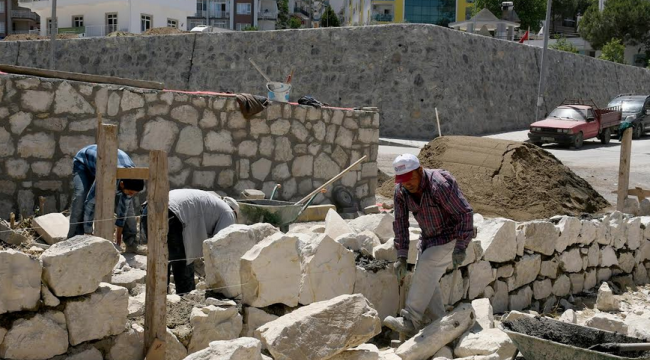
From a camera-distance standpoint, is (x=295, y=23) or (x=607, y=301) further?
(x=295, y=23)

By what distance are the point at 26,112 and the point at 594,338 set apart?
6.14 metres

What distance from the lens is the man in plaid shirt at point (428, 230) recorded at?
5.99 m

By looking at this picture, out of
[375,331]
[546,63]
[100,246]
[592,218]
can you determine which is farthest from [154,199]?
[546,63]

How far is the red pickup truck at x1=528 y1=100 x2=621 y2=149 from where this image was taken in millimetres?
23438

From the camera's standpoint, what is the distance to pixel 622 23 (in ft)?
182

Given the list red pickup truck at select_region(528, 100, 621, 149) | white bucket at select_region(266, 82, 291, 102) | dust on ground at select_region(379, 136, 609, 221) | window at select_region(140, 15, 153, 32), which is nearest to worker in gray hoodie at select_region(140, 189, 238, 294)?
dust on ground at select_region(379, 136, 609, 221)

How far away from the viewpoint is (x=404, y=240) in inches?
248

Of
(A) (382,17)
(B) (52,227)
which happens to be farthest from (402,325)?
(A) (382,17)

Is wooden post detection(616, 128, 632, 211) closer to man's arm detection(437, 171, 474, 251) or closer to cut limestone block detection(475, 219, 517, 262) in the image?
cut limestone block detection(475, 219, 517, 262)

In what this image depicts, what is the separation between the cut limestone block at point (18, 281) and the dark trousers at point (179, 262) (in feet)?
6.88

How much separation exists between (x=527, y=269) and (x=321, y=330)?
13.0 ft

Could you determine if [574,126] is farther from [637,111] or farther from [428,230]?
[428,230]

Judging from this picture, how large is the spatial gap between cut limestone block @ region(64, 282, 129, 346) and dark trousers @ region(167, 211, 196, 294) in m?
1.63

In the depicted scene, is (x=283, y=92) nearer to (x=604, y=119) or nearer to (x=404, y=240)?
(x=404, y=240)
